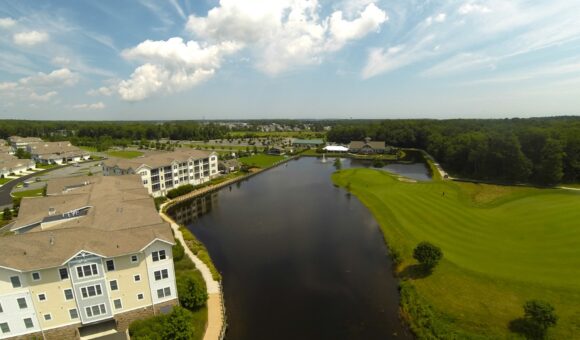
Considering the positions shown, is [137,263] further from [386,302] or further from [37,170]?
[37,170]

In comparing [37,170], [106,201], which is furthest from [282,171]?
[37,170]

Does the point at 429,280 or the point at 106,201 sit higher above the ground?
the point at 106,201

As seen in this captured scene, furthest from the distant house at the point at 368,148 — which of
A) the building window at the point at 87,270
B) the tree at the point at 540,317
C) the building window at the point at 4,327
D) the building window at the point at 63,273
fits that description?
Result: the building window at the point at 4,327

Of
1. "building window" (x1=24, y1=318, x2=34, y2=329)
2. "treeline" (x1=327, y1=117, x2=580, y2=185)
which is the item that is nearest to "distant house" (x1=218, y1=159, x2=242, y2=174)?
"treeline" (x1=327, y1=117, x2=580, y2=185)

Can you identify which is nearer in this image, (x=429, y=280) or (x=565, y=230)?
(x=429, y=280)

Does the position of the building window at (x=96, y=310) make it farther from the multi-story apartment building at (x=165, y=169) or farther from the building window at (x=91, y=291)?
the multi-story apartment building at (x=165, y=169)

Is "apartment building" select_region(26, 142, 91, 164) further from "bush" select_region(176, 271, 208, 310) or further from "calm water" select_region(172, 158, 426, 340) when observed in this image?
"bush" select_region(176, 271, 208, 310)
